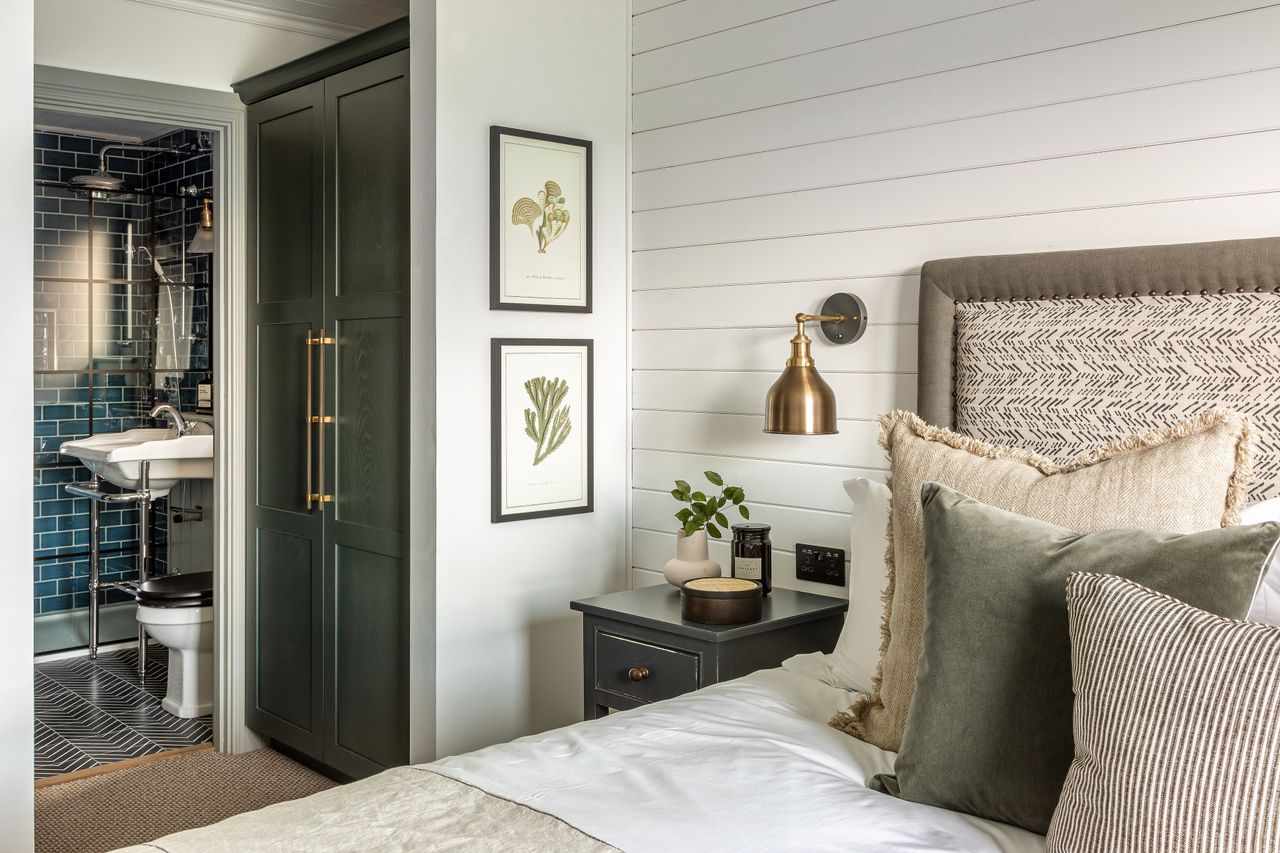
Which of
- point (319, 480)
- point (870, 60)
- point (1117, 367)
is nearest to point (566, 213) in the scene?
point (870, 60)

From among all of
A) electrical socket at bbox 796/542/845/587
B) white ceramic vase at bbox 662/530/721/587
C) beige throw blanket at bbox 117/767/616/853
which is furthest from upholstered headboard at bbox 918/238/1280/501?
beige throw blanket at bbox 117/767/616/853

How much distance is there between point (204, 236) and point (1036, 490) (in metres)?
4.18

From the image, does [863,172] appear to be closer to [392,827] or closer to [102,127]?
[392,827]

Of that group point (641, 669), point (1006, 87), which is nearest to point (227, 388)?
point (641, 669)

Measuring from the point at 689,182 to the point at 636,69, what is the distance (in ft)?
1.41

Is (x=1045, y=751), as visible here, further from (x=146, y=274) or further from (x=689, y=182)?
(x=146, y=274)

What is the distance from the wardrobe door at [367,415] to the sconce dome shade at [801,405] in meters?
1.15

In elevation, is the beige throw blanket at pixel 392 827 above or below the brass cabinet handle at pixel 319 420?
below

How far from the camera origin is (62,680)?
15.8ft

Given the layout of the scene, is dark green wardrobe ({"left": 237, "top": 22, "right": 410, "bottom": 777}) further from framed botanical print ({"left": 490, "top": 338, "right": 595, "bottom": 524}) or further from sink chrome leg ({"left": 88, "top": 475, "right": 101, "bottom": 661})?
sink chrome leg ({"left": 88, "top": 475, "right": 101, "bottom": 661})

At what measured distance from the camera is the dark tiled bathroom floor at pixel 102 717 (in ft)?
12.8

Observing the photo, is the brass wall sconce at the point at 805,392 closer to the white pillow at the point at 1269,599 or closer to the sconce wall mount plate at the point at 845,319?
the sconce wall mount plate at the point at 845,319

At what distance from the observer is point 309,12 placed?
150 inches

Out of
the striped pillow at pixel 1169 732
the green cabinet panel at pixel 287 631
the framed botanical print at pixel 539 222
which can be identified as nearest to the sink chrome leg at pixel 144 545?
the green cabinet panel at pixel 287 631
